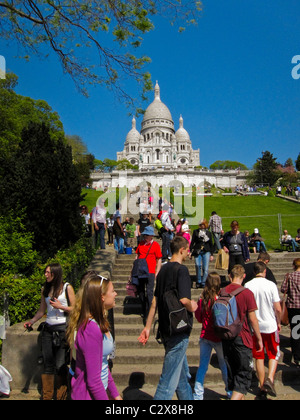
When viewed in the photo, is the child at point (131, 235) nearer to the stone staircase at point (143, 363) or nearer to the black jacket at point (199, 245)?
the black jacket at point (199, 245)

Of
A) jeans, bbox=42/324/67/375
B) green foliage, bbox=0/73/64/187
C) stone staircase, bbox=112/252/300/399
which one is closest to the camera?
jeans, bbox=42/324/67/375

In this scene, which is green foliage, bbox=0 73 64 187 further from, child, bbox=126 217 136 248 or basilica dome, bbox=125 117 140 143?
basilica dome, bbox=125 117 140 143

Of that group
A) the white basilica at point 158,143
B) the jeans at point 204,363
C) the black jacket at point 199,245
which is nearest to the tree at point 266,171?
the white basilica at point 158,143

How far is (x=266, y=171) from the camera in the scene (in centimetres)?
5481

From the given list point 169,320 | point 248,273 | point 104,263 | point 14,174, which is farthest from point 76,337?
point 104,263

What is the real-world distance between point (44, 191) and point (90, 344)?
13.9 ft

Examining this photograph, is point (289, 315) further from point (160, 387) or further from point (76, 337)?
point (76, 337)

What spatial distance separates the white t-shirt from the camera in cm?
369

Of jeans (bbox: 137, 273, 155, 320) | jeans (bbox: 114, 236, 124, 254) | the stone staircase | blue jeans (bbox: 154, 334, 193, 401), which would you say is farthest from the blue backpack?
jeans (bbox: 114, 236, 124, 254)

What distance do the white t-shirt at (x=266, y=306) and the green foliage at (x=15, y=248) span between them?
364 centimetres

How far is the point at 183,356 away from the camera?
9.39 feet

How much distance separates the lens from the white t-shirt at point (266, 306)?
3693mm

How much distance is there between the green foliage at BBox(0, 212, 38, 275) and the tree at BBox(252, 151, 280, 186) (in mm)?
53451

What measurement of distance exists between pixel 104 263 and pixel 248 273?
152 inches
